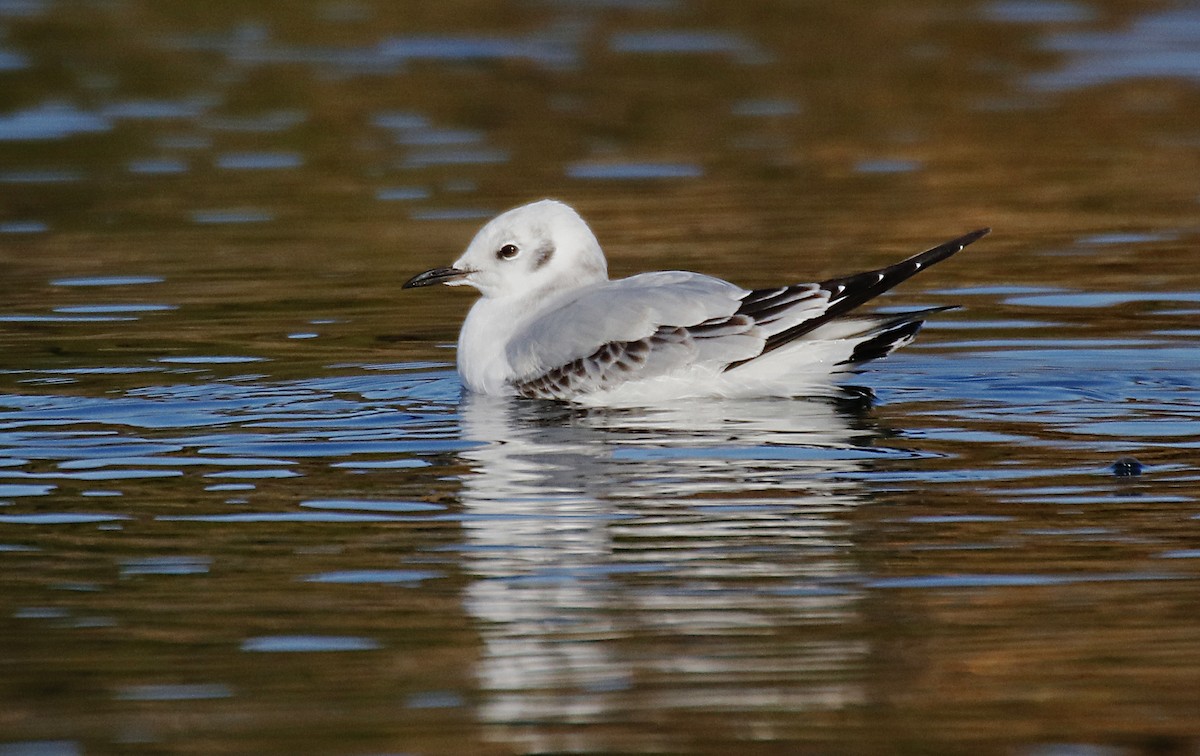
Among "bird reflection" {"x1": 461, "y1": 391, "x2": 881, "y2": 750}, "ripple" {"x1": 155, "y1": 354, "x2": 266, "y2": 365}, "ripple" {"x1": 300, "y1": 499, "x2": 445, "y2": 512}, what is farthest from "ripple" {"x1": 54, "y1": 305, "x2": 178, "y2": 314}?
"ripple" {"x1": 300, "y1": 499, "x2": 445, "y2": 512}

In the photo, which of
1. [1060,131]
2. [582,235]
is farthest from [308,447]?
[1060,131]

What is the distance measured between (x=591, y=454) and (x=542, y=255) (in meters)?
1.89

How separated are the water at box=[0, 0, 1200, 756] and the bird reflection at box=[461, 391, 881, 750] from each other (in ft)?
0.07

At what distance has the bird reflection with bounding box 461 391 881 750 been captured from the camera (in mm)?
5543

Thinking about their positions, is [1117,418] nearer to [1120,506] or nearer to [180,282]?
[1120,506]

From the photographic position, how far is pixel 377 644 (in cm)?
596

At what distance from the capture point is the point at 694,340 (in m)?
9.31

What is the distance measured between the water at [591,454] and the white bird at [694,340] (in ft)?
0.60

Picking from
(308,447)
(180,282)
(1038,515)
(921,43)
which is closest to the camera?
(1038,515)

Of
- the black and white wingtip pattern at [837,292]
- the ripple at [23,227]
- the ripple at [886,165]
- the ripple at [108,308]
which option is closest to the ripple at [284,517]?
the black and white wingtip pattern at [837,292]

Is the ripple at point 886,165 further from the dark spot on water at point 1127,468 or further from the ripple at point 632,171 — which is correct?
the dark spot on water at point 1127,468

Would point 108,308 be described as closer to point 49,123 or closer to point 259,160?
point 259,160

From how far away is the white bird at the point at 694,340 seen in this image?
9.18 m

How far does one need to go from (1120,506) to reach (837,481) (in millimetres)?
1004
